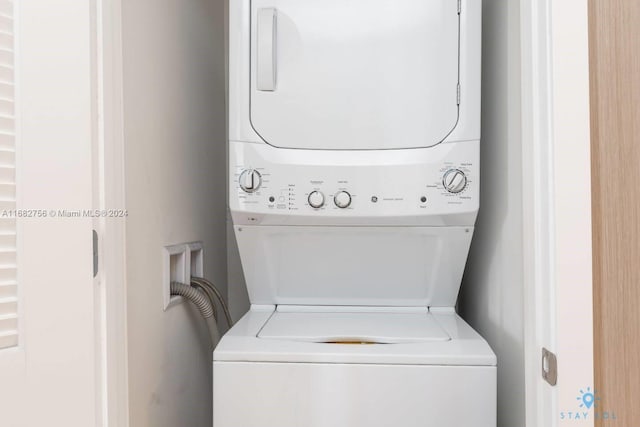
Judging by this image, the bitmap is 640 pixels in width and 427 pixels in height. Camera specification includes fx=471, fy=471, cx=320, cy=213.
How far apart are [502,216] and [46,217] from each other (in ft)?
3.71

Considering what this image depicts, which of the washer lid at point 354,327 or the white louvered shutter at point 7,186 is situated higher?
the white louvered shutter at point 7,186

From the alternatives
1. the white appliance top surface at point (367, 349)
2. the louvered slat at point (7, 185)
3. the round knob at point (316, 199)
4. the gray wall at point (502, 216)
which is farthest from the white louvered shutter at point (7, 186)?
the gray wall at point (502, 216)

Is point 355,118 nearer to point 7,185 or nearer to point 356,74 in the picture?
point 356,74

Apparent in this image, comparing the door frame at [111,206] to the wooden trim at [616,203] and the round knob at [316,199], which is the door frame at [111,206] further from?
the wooden trim at [616,203]

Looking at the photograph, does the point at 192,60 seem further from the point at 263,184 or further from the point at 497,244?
the point at 497,244

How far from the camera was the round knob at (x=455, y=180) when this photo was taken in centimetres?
132

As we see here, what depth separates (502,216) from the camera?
1.35 m

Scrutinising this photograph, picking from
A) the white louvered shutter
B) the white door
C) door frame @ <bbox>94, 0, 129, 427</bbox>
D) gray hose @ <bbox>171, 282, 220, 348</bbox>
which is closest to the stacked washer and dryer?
gray hose @ <bbox>171, 282, 220, 348</bbox>

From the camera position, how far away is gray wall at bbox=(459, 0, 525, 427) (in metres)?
1.21

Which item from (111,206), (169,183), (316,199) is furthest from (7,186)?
(316,199)

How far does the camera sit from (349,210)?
53.6 inches

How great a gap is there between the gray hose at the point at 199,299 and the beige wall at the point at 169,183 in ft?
0.17

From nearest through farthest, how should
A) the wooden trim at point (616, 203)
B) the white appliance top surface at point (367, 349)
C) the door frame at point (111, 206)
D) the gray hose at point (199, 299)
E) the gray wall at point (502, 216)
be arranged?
the wooden trim at point (616, 203) < the door frame at point (111, 206) < the white appliance top surface at point (367, 349) < the gray wall at point (502, 216) < the gray hose at point (199, 299)

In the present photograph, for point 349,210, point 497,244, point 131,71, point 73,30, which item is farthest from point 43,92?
point 497,244
